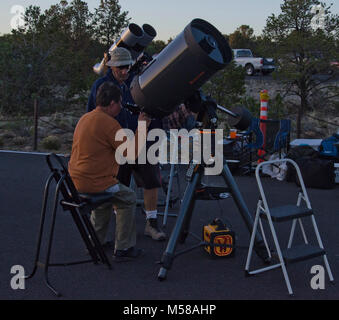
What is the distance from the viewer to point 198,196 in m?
4.33

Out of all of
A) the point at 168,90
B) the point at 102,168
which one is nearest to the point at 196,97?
the point at 168,90

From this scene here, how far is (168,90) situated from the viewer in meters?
3.74

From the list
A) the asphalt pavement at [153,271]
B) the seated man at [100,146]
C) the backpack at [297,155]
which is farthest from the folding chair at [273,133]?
the seated man at [100,146]

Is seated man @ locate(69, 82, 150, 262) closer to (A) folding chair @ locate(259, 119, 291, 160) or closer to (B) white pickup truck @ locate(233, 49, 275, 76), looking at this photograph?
(A) folding chair @ locate(259, 119, 291, 160)

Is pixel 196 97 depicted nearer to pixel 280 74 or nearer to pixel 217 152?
pixel 217 152

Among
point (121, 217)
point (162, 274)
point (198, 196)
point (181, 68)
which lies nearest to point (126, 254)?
point (121, 217)

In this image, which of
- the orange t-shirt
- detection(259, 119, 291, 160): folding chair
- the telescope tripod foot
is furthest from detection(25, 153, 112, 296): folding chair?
detection(259, 119, 291, 160): folding chair

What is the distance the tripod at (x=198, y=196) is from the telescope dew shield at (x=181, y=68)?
297mm

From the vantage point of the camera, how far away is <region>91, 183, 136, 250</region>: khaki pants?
4.37 meters

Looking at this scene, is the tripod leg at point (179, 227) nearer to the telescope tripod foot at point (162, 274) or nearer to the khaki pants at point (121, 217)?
the telescope tripod foot at point (162, 274)

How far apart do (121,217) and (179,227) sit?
2.02 ft

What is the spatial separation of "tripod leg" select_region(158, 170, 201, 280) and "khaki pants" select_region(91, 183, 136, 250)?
0.49m

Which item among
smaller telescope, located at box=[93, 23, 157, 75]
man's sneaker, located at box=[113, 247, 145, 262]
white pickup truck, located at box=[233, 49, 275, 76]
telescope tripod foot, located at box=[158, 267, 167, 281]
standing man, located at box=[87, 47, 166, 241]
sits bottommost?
telescope tripod foot, located at box=[158, 267, 167, 281]
